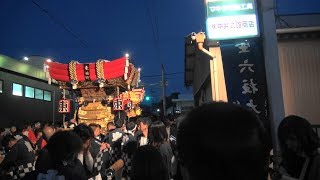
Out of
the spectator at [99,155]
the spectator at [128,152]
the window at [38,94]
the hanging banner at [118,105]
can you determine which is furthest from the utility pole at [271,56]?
the window at [38,94]

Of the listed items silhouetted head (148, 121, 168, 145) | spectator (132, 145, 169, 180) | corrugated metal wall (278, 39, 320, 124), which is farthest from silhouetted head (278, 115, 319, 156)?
corrugated metal wall (278, 39, 320, 124)

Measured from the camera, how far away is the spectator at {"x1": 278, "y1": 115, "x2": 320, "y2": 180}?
325cm

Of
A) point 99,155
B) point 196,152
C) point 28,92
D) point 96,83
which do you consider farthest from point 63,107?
point 196,152

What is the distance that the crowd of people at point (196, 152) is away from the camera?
1.44m

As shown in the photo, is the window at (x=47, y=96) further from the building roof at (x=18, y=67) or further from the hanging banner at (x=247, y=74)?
the hanging banner at (x=247, y=74)

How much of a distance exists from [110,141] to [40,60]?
4105cm

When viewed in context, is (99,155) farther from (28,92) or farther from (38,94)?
(38,94)

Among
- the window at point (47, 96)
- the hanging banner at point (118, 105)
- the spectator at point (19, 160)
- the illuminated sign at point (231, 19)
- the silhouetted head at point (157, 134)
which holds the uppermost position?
the window at point (47, 96)

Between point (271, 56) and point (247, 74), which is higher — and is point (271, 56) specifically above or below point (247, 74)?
above

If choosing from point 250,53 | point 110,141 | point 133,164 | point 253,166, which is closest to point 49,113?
point 110,141

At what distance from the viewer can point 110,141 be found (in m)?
8.71

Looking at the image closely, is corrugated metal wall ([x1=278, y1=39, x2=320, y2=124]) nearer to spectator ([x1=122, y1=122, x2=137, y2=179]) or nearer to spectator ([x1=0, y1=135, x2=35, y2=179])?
spectator ([x1=122, y1=122, x2=137, y2=179])

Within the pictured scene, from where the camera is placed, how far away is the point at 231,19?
750 centimetres

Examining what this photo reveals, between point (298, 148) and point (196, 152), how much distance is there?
91.0 inches
